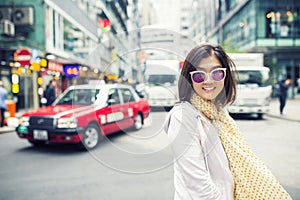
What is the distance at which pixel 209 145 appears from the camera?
47.0 inches

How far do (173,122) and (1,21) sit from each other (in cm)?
1214

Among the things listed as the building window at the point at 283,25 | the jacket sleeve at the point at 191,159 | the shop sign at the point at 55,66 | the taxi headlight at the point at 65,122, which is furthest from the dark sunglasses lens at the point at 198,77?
the building window at the point at 283,25

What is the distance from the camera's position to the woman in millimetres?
1146

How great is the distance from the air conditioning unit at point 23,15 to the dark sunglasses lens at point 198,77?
1299 centimetres

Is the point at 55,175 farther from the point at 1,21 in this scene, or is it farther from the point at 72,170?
the point at 1,21

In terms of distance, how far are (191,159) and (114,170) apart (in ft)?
10.0

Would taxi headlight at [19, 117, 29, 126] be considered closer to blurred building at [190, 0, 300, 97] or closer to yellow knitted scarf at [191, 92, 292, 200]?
yellow knitted scarf at [191, 92, 292, 200]

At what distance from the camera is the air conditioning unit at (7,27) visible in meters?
11.1

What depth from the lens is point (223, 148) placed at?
4.03 ft

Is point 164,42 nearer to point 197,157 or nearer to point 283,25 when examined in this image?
point 197,157

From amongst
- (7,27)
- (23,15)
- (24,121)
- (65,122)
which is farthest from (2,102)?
(23,15)

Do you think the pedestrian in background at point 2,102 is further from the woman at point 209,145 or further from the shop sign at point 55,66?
the woman at point 209,145

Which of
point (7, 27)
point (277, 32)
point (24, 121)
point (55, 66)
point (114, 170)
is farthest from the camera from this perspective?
point (277, 32)

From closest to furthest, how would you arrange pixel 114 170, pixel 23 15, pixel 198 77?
pixel 198 77 → pixel 114 170 → pixel 23 15
